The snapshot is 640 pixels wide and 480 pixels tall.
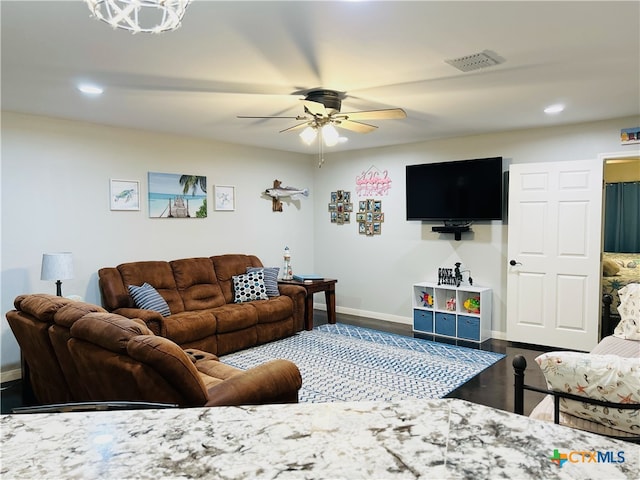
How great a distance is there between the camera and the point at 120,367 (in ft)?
6.84

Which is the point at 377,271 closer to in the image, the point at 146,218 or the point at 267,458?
the point at 146,218

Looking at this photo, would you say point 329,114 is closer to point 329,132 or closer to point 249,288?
point 329,132

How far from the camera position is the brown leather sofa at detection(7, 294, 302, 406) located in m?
2.02

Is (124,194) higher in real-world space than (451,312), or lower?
higher

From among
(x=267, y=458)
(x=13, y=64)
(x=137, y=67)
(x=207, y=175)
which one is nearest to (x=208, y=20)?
(x=137, y=67)

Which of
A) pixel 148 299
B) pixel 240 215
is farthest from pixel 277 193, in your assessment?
pixel 148 299

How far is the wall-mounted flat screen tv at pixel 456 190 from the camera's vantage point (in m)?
5.19

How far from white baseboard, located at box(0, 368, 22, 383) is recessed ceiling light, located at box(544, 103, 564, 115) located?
18.3ft

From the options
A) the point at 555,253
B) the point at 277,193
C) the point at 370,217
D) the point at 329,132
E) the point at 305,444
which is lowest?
the point at 305,444

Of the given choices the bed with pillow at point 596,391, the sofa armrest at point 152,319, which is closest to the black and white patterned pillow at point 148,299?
the sofa armrest at point 152,319

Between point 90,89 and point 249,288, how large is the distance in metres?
2.81

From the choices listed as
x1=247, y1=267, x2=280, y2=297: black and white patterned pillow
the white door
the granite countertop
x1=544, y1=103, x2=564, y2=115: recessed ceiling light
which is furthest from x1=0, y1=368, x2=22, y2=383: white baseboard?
x1=544, y1=103, x2=564, y2=115: recessed ceiling light

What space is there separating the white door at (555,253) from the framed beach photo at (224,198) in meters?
3.52

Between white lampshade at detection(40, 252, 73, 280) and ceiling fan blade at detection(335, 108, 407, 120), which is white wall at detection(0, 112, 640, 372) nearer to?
white lampshade at detection(40, 252, 73, 280)
